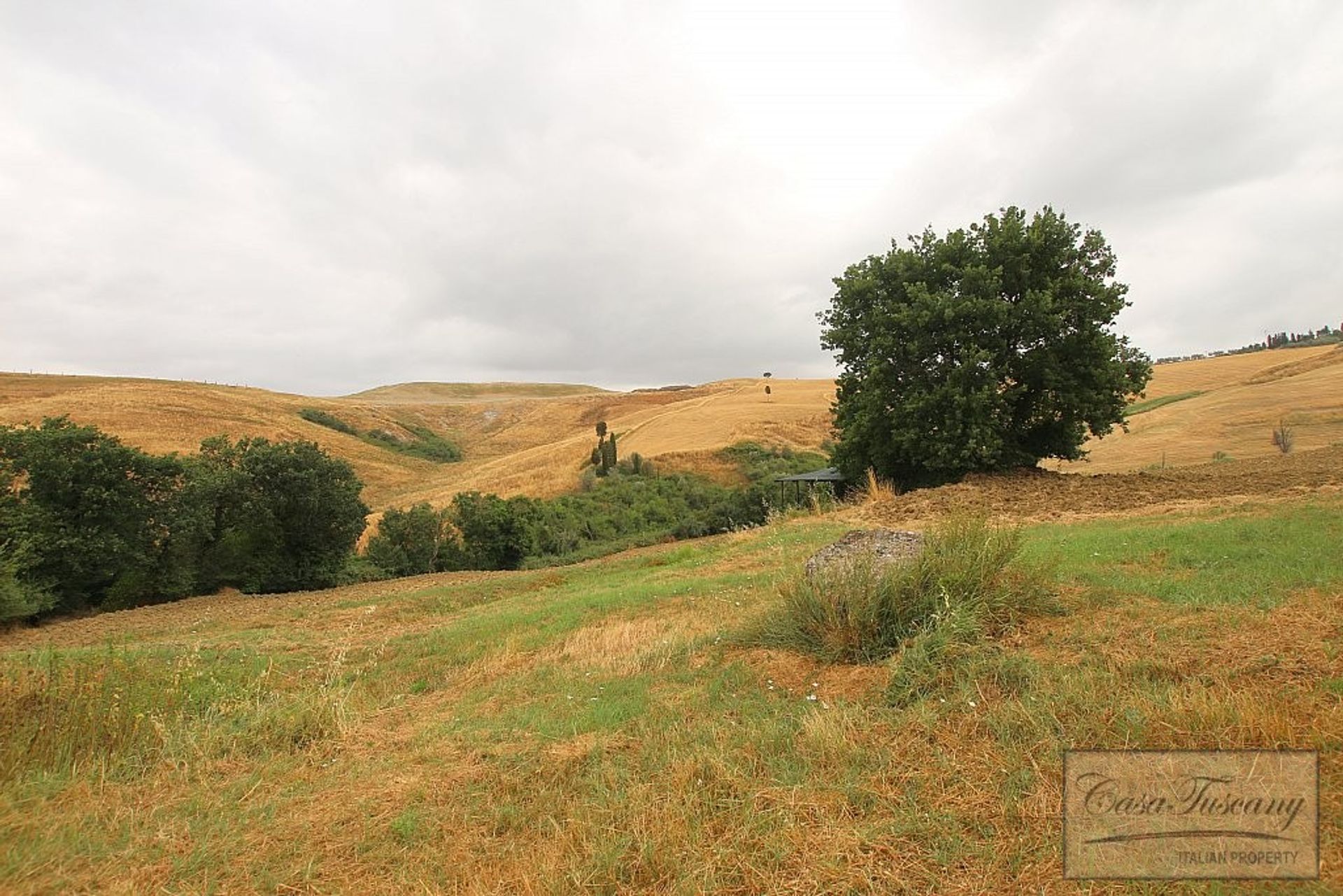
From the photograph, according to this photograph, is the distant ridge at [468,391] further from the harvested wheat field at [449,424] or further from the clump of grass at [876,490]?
the clump of grass at [876,490]

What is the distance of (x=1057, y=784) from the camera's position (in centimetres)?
334

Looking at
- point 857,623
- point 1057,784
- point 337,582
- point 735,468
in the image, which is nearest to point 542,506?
point 337,582

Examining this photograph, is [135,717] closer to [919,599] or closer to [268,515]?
[919,599]

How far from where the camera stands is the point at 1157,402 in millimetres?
50281

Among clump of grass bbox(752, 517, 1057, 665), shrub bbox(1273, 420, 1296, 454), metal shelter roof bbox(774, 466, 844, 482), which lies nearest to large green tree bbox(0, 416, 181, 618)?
clump of grass bbox(752, 517, 1057, 665)

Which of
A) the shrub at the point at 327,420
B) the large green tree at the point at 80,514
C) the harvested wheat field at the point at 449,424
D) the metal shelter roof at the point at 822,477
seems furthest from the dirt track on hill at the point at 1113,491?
the shrub at the point at 327,420

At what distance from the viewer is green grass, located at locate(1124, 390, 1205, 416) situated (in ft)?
156

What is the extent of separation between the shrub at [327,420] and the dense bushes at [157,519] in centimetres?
5586

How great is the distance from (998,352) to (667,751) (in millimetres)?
18817

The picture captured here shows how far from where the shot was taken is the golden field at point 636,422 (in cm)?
3328

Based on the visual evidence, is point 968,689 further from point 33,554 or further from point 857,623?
point 33,554

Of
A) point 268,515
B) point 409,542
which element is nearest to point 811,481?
point 409,542

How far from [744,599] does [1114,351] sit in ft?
53.6

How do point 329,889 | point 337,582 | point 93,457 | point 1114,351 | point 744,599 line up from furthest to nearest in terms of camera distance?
point 337,582 < point 1114,351 < point 93,457 < point 744,599 < point 329,889
